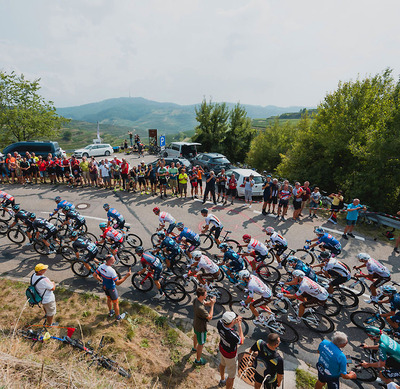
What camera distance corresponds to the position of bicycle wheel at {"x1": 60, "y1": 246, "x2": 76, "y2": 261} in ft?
29.9

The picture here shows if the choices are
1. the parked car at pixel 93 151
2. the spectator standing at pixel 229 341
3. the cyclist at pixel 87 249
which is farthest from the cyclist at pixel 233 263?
the parked car at pixel 93 151

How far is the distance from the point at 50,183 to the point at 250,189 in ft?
48.3

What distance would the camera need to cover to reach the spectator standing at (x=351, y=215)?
11.5m

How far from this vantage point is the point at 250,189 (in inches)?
594

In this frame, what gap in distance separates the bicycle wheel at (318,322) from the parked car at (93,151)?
97.3ft

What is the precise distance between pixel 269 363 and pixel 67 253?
805 centimetres

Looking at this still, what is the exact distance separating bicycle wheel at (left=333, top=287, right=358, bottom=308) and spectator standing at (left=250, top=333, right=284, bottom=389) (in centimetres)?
430

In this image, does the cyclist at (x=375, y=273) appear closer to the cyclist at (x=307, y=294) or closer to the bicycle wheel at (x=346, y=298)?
the bicycle wheel at (x=346, y=298)

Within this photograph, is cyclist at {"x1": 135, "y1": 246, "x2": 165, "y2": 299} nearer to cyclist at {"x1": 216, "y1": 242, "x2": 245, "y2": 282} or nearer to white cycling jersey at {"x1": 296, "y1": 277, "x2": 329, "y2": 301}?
cyclist at {"x1": 216, "y1": 242, "x2": 245, "y2": 282}

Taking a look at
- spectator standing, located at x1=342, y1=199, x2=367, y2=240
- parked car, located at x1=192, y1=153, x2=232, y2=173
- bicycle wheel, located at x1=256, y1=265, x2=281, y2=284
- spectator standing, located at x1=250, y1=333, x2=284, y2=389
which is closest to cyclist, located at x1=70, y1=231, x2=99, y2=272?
bicycle wheel, located at x1=256, y1=265, x2=281, y2=284

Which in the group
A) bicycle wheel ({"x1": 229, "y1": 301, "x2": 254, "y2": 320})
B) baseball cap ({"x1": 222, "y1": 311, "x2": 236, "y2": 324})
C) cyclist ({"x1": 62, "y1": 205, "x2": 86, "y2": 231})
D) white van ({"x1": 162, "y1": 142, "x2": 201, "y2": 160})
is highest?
white van ({"x1": 162, "y1": 142, "x2": 201, "y2": 160})

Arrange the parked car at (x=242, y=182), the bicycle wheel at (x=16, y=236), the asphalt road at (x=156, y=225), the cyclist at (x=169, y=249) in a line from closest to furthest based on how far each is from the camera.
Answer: the asphalt road at (x=156, y=225), the cyclist at (x=169, y=249), the bicycle wheel at (x=16, y=236), the parked car at (x=242, y=182)

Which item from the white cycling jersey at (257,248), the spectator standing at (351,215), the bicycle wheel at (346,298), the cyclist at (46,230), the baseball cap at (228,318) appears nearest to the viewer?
the baseball cap at (228,318)

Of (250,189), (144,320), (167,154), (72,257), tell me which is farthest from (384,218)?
(167,154)
